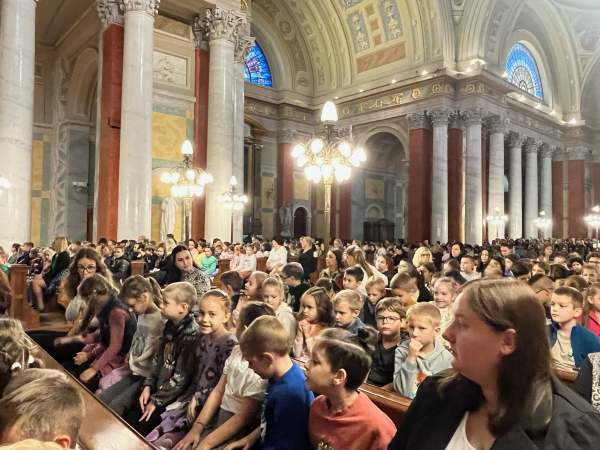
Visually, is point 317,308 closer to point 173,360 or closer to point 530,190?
point 173,360

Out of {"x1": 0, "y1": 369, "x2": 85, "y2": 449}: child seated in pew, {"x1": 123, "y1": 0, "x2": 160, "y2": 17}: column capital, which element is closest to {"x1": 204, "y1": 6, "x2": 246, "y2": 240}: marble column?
{"x1": 123, "y1": 0, "x2": 160, "y2": 17}: column capital

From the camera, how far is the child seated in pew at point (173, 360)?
11.5 ft

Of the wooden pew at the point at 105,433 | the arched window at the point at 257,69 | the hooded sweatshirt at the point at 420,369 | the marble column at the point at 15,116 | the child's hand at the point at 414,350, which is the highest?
the arched window at the point at 257,69

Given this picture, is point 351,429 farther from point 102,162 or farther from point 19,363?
point 102,162

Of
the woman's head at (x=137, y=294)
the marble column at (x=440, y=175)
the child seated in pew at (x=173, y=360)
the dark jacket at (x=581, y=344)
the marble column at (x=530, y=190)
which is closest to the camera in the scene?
the dark jacket at (x=581, y=344)

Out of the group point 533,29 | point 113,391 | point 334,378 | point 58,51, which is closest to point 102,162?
point 58,51

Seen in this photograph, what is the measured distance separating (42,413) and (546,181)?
31.4 m

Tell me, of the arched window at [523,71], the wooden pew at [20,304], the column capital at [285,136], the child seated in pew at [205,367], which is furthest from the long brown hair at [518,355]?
the arched window at [523,71]

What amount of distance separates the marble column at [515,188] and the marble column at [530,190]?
198cm

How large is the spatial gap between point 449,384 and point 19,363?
2254 millimetres

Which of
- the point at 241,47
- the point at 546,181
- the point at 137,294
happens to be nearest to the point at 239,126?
the point at 241,47

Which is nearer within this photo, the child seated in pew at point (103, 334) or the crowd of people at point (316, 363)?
the crowd of people at point (316, 363)

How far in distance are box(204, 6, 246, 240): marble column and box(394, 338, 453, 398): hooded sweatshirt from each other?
431 inches

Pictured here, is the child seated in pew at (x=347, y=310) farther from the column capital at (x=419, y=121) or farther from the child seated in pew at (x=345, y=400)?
the column capital at (x=419, y=121)
